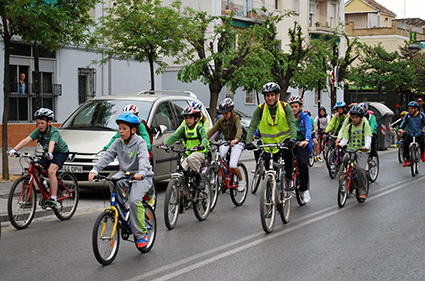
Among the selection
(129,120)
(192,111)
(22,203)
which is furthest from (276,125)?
(22,203)

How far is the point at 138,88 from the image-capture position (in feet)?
105

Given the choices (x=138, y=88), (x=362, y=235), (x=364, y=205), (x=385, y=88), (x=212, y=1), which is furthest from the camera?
(x=385, y=88)

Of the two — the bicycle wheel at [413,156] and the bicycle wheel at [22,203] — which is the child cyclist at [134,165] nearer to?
the bicycle wheel at [22,203]

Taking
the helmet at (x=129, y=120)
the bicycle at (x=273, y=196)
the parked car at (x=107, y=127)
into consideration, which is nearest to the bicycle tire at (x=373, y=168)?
→ the parked car at (x=107, y=127)

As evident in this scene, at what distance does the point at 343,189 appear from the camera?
36.8 ft

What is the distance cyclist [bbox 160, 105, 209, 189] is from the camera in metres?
9.64

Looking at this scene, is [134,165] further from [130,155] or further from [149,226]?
[149,226]

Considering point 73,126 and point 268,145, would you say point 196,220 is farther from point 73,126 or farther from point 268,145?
point 73,126

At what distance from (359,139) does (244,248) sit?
15.2 feet

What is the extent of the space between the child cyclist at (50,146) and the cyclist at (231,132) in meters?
2.71

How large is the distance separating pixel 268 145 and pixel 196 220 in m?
1.67

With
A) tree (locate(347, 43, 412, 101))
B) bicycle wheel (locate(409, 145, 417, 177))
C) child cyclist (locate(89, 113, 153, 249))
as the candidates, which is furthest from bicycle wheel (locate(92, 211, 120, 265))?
tree (locate(347, 43, 412, 101))

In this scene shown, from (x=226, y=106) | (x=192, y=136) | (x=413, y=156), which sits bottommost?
(x=413, y=156)

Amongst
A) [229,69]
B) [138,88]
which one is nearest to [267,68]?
[229,69]
